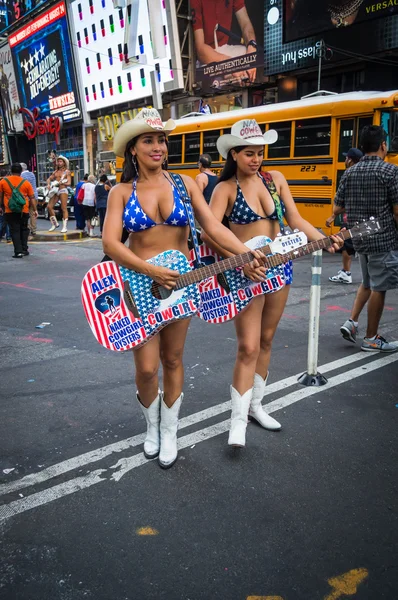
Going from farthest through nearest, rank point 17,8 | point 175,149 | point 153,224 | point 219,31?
point 17,8 → point 219,31 → point 175,149 → point 153,224

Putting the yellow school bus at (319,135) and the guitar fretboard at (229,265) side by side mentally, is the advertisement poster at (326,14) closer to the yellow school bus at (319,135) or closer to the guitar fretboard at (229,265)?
the yellow school bus at (319,135)

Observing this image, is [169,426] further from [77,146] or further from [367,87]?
[77,146]

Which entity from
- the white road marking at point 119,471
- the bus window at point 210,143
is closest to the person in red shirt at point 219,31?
the bus window at point 210,143

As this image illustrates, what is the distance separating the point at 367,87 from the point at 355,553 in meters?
17.7

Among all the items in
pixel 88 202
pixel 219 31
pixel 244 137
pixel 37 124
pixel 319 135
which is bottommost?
pixel 88 202

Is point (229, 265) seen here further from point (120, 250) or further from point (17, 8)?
point (17, 8)

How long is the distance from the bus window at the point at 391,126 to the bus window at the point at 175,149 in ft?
22.0

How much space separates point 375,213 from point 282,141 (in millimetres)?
8667

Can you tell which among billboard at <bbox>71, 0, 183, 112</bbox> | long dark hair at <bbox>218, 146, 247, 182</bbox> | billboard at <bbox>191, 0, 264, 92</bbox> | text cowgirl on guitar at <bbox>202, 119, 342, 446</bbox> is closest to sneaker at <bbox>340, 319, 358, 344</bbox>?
text cowgirl on guitar at <bbox>202, 119, 342, 446</bbox>

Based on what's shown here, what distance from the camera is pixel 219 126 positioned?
14.6 metres

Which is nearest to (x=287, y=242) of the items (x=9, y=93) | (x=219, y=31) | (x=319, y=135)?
(x=319, y=135)

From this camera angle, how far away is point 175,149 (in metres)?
16.4

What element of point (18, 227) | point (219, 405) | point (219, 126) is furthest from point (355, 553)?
point (219, 126)

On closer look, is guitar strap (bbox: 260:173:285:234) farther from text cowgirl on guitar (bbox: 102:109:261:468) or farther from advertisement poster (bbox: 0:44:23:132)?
advertisement poster (bbox: 0:44:23:132)
